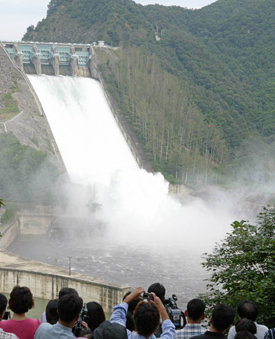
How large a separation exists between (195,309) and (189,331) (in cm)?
40

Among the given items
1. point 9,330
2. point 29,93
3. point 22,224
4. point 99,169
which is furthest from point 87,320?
point 29,93

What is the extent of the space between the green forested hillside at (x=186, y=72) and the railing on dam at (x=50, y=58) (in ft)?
10.2

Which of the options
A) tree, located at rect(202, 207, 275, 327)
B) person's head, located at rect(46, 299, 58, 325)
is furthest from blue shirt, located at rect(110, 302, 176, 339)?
tree, located at rect(202, 207, 275, 327)

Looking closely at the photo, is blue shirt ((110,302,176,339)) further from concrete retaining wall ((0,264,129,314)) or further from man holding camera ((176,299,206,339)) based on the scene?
concrete retaining wall ((0,264,129,314))

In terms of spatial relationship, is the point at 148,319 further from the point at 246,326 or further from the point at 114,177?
the point at 114,177

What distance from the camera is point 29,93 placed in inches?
3300

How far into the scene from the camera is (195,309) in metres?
11.2

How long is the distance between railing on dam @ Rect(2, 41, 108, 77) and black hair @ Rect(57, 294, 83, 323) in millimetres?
83375

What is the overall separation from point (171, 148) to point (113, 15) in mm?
43885

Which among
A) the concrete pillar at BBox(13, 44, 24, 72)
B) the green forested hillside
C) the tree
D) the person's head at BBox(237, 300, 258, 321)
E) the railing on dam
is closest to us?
the person's head at BBox(237, 300, 258, 321)

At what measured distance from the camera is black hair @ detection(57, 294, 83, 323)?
987cm

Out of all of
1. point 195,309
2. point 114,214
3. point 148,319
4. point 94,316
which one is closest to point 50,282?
point 114,214

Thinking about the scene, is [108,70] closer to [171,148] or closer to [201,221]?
[171,148]

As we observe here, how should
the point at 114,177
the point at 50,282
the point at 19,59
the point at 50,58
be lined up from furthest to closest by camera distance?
the point at 50,58
the point at 19,59
the point at 114,177
the point at 50,282
